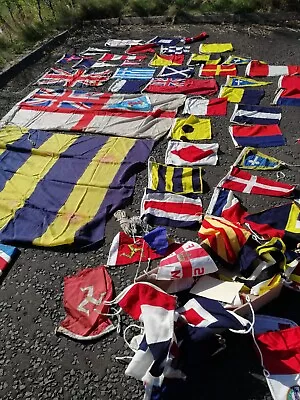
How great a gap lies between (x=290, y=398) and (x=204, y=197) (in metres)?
2.39

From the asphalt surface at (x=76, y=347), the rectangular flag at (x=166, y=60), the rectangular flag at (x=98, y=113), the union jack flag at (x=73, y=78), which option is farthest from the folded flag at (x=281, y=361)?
the rectangular flag at (x=166, y=60)

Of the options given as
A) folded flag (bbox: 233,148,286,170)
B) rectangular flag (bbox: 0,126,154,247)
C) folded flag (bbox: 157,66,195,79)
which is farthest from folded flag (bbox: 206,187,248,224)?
folded flag (bbox: 157,66,195,79)

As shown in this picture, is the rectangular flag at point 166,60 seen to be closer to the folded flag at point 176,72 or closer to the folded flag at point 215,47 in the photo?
the folded flag at point 176,72

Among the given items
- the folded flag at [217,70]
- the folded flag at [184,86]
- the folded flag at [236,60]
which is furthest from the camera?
the folded flag at [236,60]

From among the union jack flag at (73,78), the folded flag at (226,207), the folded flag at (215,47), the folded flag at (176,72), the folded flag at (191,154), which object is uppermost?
the union jack flag at (73,78)

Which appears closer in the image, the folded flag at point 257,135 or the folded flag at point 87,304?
the folded flag at point 87,304

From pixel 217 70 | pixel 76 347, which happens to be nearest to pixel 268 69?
pixel 217 70

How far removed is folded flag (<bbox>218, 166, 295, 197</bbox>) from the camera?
482 cm

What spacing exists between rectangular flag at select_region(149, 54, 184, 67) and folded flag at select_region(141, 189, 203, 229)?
13.2ft

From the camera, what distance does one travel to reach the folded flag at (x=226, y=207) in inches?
177

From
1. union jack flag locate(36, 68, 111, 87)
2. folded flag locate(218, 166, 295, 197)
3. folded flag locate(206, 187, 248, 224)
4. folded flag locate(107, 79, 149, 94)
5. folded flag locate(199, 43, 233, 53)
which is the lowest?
folded flag locate(218, 166, 295, 197)

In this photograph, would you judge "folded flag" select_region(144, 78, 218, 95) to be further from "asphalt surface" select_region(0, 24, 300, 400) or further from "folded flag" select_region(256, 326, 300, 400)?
"folded flag" select_region(256, 326, 300, 400)

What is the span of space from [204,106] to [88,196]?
2.60m

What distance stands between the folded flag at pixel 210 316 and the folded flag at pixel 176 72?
4984 mm
